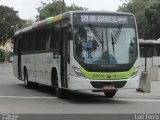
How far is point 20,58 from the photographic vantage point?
87.9ft

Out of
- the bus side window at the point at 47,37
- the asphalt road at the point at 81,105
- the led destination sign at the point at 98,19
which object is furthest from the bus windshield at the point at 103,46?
the bus side window at the point at 47,37

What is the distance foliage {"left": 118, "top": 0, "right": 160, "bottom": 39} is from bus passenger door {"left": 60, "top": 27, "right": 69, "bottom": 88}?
211 ft

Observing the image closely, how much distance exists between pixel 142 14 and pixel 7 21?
4143cm

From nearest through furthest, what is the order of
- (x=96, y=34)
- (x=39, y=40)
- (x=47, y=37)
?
(x=96, y=34), (x=47, y=37), (x=39, y=40)

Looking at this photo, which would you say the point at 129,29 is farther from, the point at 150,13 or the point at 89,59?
the point at 150,13

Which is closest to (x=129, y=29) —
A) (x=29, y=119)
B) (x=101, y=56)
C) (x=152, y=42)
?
(x=101, y=56)

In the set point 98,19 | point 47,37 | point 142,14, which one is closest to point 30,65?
point 47,37

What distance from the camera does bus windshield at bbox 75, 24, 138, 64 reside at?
17.2 meters

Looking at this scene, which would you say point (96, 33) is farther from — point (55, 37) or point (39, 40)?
point (39, 40)

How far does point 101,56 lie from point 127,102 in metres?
2.00

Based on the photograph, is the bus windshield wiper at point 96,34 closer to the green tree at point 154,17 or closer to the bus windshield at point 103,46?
the bus windshield at point 103,46

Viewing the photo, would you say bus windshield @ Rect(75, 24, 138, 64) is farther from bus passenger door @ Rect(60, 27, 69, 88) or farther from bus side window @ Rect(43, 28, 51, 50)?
bus side window @ Rect(43, 28, 51, 50)

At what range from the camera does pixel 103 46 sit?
17297 mm

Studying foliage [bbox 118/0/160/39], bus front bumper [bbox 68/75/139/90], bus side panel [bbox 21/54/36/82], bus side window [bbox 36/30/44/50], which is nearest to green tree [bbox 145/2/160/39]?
foliage [bbox 118/0/160/39]
